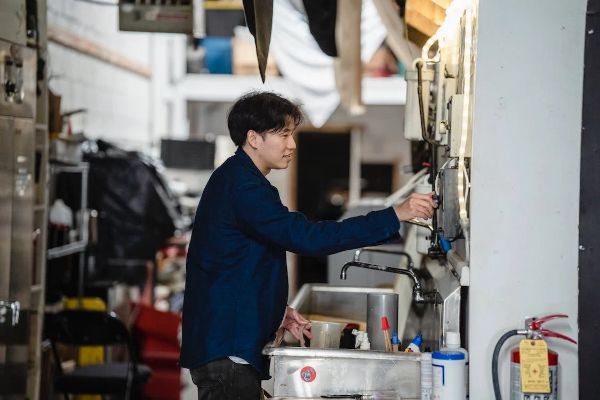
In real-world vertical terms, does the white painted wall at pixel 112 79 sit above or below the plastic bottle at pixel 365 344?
above

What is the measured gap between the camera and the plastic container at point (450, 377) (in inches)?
111

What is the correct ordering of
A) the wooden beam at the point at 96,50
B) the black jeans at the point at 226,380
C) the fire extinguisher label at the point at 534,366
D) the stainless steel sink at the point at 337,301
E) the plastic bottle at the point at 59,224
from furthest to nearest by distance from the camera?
1. the wooden beam at the point at 96,50
2. the plastic bottle at the point at 59,224
3. the stainless steel sink at the point at 337,301
4. the black jeans at the point at 226,380
5. the fire extinguisher label at the point at 534,366

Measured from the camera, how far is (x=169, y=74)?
39.0 feet

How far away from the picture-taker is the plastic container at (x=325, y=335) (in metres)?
3.47

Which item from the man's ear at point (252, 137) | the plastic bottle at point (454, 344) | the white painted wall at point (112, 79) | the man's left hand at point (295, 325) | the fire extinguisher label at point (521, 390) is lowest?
the fire extinguisher label at point (521, 390)

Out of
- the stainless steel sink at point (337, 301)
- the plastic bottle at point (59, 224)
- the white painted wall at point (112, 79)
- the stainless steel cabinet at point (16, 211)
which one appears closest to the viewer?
the stainless steel sink at point (337, 301)

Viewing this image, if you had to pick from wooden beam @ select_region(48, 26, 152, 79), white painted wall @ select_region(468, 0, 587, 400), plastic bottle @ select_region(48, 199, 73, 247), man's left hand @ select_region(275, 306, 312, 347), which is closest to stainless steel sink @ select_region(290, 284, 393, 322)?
man's left hand @ select_region(275, 306, 312, 347)

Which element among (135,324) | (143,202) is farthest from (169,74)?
(135,324)

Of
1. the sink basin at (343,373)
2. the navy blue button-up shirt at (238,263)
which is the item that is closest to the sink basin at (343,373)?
the sink basin at (343,373)

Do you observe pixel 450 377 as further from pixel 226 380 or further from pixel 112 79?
pixel 112 79

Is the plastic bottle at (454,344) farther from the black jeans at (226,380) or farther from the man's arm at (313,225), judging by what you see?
the black jeans at (226,380)

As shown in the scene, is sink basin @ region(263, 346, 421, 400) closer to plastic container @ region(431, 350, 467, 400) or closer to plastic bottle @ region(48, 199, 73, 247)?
plastic container @ region(431, 350, 467, 400)

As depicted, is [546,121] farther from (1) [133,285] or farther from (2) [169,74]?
(2) [169,74]

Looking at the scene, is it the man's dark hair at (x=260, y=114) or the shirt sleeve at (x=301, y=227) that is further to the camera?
the man's dark hair at (x=260, y=114)
